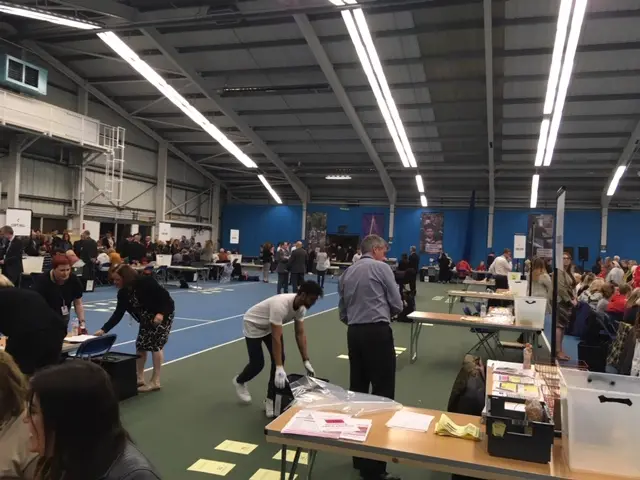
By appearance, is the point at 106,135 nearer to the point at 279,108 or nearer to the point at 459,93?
the point at 279,108

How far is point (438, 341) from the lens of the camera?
28.3 feet

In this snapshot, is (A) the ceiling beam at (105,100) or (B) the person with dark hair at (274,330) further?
(A) the ceiling beam at (105,100)

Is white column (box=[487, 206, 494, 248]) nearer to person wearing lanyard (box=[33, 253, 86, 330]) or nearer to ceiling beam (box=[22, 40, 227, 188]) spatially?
ceiling beam (box=[22, 40, 227, 188])

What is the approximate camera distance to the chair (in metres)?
4.38

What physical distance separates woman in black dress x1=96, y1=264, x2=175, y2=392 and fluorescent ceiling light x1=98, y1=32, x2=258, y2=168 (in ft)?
35.1

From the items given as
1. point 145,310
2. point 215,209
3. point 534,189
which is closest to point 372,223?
point 534,189

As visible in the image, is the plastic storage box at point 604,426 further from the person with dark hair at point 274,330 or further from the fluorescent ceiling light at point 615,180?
the fluorescent ceiling light at point 615,180

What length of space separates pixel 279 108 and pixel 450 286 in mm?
9354

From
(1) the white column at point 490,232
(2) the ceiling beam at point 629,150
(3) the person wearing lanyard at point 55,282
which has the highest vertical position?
(2) the ceiling beam at point 629,150

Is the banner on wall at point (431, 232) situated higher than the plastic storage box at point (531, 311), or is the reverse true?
the banner on wall at point (431, 232)

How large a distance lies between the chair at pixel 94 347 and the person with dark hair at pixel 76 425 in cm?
356

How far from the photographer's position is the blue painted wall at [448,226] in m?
23.2

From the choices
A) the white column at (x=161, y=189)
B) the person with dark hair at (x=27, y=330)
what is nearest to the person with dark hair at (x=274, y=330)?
the person with dark hair at (x=27, y=330)

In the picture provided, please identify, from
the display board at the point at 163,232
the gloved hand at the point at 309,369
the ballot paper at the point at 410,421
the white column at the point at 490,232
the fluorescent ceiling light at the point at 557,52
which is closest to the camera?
the ballot paper at the point at 410,421
